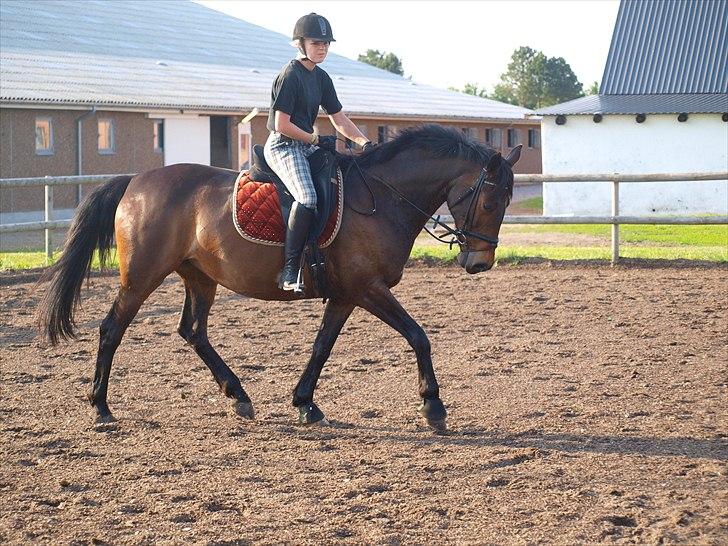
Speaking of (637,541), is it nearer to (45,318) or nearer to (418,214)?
(418,214)

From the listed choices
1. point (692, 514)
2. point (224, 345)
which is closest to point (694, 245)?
point (224, 345)

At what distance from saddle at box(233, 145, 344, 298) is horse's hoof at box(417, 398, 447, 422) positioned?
104 centimetres

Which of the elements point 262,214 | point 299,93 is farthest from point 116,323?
point 299,93

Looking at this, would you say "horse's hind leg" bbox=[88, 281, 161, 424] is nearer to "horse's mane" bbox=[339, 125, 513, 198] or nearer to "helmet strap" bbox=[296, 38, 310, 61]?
"horse's mane" bbox=[339, 125, 513, 198]

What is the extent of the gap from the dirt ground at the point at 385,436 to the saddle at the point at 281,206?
1230mm

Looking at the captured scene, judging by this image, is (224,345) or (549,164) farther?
(549,164)

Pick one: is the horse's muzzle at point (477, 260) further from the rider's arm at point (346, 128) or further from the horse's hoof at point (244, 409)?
the horse's hoof at point (244, 409)

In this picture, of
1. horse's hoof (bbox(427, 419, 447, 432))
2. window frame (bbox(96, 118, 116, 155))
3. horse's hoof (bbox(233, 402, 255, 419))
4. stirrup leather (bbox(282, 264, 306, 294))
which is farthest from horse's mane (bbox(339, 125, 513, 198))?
window frame (bbox(96, 118, 116, 155))

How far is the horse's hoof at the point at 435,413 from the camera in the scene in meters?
6.87

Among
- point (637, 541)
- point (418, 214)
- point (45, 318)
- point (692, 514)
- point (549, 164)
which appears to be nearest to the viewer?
point (637, 541)

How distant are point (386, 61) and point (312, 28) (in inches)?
3546

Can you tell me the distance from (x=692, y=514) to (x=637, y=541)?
0.48 meters

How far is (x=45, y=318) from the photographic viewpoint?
7.79 metres

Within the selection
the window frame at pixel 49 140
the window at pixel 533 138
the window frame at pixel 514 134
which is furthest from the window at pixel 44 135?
the window at pixel 533 138
